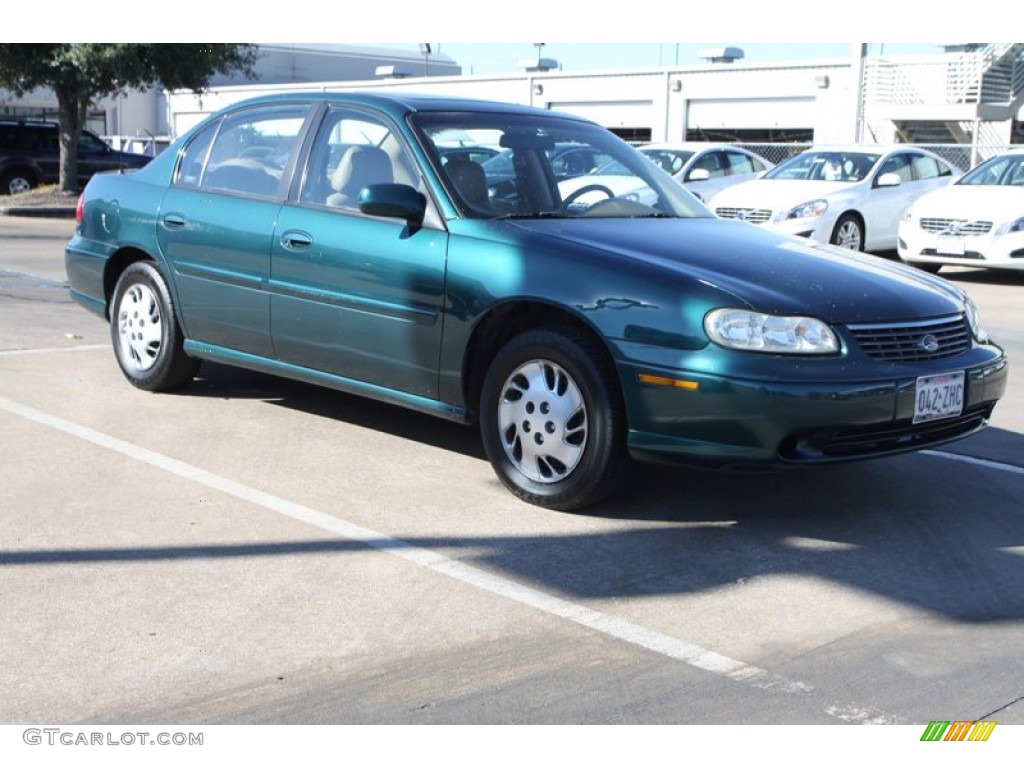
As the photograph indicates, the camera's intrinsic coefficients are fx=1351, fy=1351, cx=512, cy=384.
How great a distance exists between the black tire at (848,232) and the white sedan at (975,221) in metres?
0.99

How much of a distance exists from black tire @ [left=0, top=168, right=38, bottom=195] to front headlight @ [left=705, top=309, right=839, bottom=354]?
24.5 metres

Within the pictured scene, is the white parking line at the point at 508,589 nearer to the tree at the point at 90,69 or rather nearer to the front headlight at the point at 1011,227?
the front headlight at the point at 1011,227

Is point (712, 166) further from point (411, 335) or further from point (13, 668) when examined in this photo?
point (13, 668)

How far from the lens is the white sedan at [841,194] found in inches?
637

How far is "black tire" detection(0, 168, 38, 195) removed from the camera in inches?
1060

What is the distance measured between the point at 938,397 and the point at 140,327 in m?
4.20

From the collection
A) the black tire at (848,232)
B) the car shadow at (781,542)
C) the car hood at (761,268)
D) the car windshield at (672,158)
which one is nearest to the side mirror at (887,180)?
the black tire at (848,232)

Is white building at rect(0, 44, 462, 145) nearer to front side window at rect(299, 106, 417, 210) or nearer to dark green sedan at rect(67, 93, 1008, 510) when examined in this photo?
dark green sedan at rect(67, 93, 1008, 510)

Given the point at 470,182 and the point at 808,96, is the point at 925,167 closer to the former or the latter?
the point at 470,182

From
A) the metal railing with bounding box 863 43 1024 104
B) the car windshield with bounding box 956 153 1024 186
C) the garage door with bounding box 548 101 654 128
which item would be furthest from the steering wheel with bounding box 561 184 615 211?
the garage door with bounding box 548 101 654 128

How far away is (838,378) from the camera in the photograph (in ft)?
16.2

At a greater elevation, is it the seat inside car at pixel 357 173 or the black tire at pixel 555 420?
the seat inside car at pixel 357 173

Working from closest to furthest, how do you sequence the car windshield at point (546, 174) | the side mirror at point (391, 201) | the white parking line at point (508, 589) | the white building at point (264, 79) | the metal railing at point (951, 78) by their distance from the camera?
the white parking line at point (508, 589) < the side mirror at point (391, 201) < the car windshield at point (546, 174) < the metal railing at point (951, 78) < the white building at point (264, 79)

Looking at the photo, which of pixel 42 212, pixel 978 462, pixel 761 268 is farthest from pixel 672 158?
pixel 761 268
